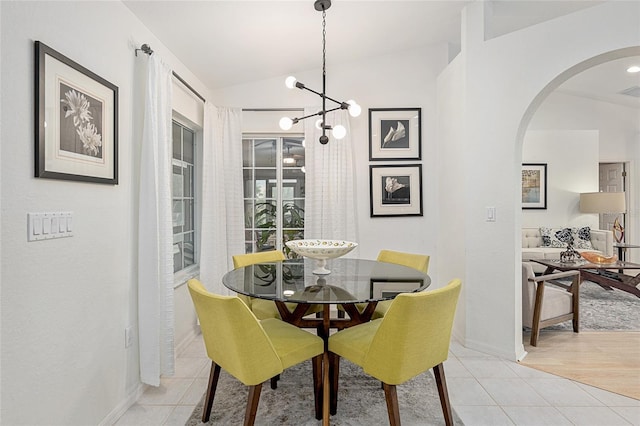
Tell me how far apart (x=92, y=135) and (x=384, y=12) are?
96.0 inches

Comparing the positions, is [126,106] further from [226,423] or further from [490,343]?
[490,343]

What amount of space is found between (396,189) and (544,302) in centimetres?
174

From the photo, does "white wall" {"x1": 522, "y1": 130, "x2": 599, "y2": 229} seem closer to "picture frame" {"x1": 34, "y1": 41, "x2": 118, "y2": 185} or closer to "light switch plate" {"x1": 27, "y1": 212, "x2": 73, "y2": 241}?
"picture frame" {"x1": 34, "y1": 41, "x2": 118, "y2": 185}

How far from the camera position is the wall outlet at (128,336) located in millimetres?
2135

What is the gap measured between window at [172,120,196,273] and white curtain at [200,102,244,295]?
18 cm

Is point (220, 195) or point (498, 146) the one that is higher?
point (498, 146)

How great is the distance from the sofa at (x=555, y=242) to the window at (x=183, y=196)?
465 cm

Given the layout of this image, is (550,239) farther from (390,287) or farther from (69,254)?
(69,254)

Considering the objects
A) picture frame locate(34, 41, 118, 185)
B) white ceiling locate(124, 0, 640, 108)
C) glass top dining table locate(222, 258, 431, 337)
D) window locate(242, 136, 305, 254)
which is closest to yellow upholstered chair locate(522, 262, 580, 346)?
glass top dining table locate(222, 258, 431, 337)

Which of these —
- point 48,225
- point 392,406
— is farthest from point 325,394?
point 48,225

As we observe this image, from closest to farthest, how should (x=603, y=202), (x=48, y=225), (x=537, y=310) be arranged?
(x=48, y=225), (x=537, y=310), (x=603, y=202)

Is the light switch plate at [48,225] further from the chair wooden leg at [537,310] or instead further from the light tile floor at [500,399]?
the chair wooden leg at [537,310]

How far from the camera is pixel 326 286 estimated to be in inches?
80.7

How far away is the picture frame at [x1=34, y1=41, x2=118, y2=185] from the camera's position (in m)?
1.49
